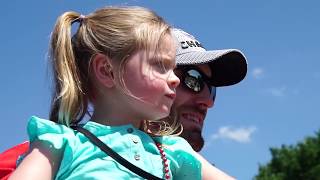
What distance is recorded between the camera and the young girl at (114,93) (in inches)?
87.0

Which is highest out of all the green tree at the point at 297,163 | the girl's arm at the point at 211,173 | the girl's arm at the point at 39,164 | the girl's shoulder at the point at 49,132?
the green tree at the point at 297,163

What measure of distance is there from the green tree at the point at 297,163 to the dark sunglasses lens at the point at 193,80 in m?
31.0

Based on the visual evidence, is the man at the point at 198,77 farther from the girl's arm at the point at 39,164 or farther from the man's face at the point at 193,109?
the girl's arm at the point at 39,164

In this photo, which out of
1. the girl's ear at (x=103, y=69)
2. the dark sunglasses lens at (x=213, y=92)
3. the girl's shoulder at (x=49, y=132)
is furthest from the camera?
the dark sunglasses lens at (x=213, y=92)

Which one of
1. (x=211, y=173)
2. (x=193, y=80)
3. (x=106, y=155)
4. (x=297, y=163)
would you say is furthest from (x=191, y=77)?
(x=297, y=163)

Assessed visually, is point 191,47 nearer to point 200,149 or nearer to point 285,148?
point 200,149

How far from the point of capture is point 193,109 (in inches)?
143

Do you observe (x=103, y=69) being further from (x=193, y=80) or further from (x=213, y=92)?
(x=213, y=92)

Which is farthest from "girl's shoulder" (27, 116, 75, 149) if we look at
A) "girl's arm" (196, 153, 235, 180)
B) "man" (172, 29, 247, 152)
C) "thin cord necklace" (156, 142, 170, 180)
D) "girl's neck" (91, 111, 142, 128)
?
"man" (172, 29, 247, 152)

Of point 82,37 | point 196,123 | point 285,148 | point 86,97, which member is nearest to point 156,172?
point 86,97

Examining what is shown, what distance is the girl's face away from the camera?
92.4 inches

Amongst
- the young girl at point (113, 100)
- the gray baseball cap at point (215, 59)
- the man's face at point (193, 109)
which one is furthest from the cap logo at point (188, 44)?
the young girl at point (113, 100)

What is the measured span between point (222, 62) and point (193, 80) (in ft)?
0.72

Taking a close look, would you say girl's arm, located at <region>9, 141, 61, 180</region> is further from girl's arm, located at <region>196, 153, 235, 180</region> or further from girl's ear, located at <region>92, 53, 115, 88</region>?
girl's arm, located at <region>196, 153, 235, 180</region>
